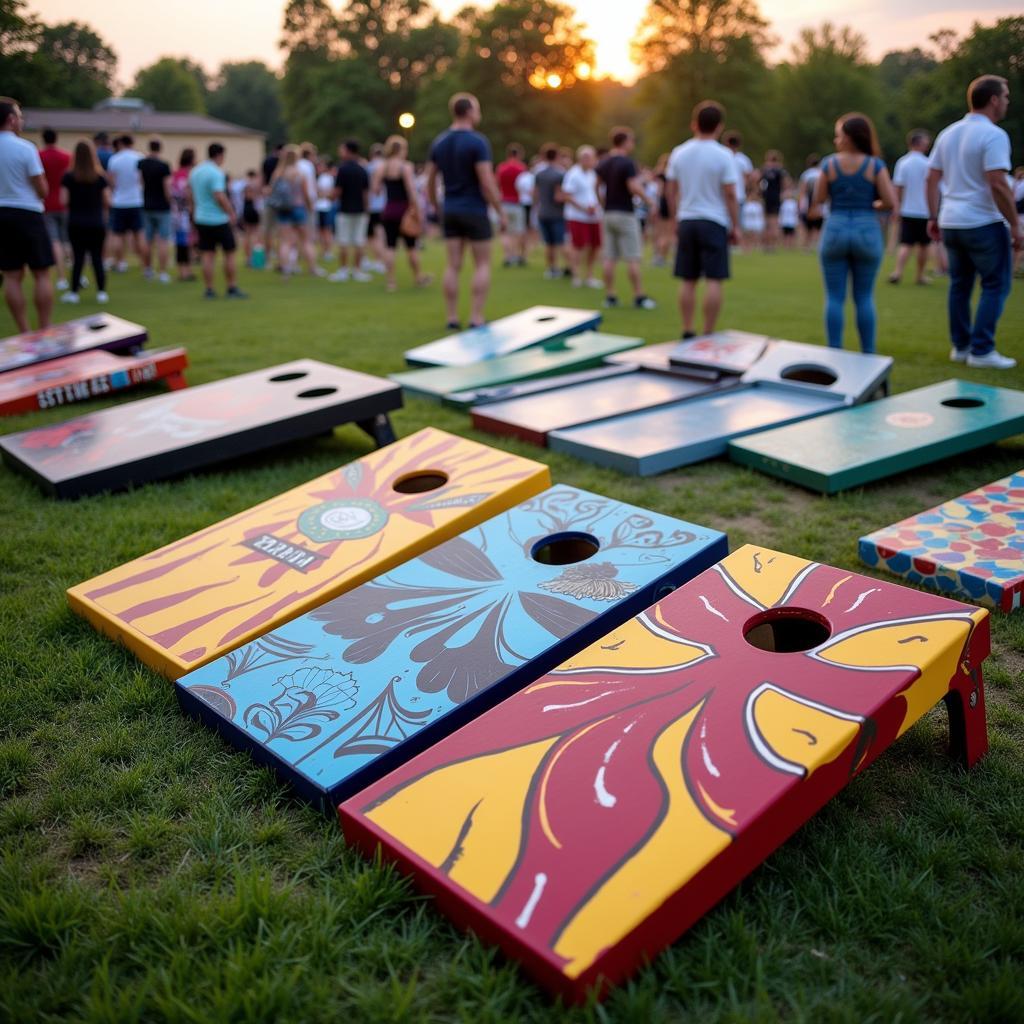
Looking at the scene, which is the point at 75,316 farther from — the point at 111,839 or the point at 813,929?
the point at 813,929

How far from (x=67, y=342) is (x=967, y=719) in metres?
7.67

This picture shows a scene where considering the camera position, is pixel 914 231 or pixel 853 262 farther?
pixel 914 231

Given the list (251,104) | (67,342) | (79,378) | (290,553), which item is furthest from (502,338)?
(251,104)

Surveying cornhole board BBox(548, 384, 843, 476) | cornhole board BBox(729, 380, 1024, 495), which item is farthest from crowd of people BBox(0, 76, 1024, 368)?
cornhole board BBox(729, 380, 1024, 495)

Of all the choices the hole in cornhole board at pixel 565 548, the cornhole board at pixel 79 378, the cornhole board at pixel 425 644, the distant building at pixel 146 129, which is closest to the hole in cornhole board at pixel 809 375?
the hole in cornhole board at pixel 565 548

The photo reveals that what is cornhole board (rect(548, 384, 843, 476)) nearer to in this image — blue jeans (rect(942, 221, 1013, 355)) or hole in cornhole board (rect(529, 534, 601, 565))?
hole in cornhole board (rect(529, 534, 601, 565))

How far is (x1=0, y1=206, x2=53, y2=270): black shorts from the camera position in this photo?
7.62m

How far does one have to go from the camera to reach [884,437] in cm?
464

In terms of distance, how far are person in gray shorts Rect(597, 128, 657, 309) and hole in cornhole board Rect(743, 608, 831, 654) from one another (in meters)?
8.39

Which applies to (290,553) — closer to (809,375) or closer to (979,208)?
(809,375)

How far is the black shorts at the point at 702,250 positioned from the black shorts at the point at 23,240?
19.0ft

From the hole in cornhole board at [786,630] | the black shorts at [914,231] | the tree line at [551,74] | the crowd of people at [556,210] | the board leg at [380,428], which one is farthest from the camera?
the tree line at [551,74]

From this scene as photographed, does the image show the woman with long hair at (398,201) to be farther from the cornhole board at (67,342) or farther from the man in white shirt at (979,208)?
the man in white shirt at (979,208)

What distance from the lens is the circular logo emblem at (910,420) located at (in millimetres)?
4762
